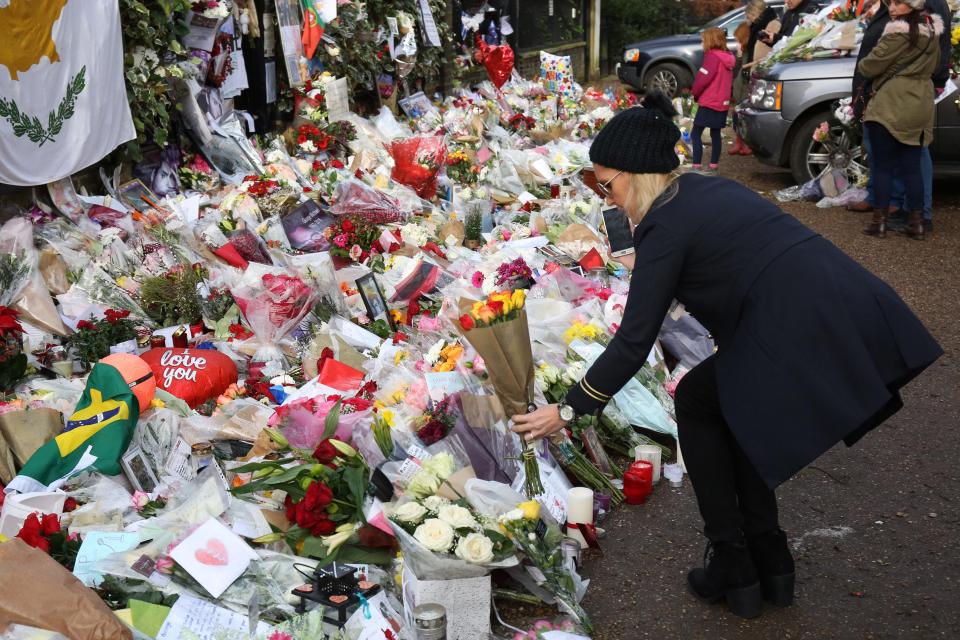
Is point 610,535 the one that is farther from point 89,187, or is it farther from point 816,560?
point 89,187

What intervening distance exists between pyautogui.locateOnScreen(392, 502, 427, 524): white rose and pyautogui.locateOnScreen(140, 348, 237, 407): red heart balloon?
1.75 m

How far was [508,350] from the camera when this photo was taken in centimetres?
317

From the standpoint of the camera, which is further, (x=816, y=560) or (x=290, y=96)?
(x=290, y=96)

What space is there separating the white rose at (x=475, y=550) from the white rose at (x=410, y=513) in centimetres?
17

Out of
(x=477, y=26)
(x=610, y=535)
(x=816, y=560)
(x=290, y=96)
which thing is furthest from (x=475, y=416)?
(x=477, y=26)

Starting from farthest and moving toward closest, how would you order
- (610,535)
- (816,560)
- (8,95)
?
(8,95)
(610,535)
(816,560)

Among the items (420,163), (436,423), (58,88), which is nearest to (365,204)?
(420,163)

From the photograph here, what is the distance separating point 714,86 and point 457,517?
7877mm

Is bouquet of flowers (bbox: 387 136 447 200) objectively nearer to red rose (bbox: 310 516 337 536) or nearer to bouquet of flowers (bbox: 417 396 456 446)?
bouquet of flowers (bbox: 417 396 456 446)

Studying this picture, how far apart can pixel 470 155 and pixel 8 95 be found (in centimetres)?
422

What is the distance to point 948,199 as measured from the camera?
8.55 metres

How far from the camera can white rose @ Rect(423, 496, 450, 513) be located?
9.56 feet

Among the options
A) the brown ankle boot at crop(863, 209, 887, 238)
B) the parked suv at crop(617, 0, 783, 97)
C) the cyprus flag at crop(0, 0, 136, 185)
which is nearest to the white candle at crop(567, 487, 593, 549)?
the cyprus flag at crop(0, 0, 136, 185)

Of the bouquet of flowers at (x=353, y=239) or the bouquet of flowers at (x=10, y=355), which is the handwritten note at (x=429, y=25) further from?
the bouquet of flowers at (x=10, y=355)
